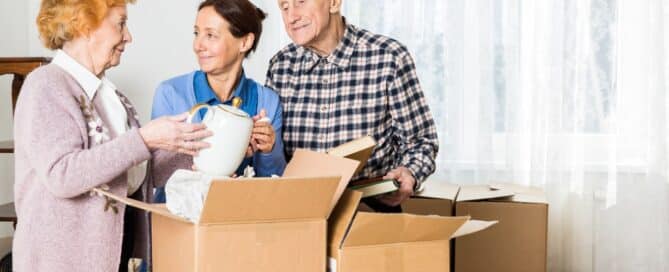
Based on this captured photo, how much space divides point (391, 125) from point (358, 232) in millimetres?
683

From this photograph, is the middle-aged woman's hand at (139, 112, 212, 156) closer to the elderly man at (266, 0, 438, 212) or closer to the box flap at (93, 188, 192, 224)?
the box flap at (93, 188, 192, 224)

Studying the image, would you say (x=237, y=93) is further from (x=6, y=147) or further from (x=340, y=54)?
(x=6, y=147)

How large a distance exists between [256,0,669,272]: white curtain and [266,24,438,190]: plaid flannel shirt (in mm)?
1517

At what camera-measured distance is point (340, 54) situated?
2.12m

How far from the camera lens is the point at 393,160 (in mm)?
2172

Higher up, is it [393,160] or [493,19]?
[493,19]

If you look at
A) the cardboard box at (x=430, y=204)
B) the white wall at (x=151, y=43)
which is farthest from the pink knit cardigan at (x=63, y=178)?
the white wall at (x=151, y=43)

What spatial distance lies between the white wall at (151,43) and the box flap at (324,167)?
2034 mm

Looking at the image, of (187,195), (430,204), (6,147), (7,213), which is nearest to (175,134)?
(187,195)

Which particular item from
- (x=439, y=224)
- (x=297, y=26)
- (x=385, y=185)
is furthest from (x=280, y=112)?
(x=439, y=224)

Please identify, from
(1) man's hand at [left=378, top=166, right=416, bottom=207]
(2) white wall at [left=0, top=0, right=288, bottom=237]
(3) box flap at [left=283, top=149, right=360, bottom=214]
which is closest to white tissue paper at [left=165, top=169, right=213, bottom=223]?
(3) box flap at [left=283, top=149, right=360, bottom=214]

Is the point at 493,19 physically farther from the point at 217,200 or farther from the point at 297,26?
the point at 217,200

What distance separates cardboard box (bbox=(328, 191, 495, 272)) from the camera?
59.5 inches

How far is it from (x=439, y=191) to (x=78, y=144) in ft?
5.55
